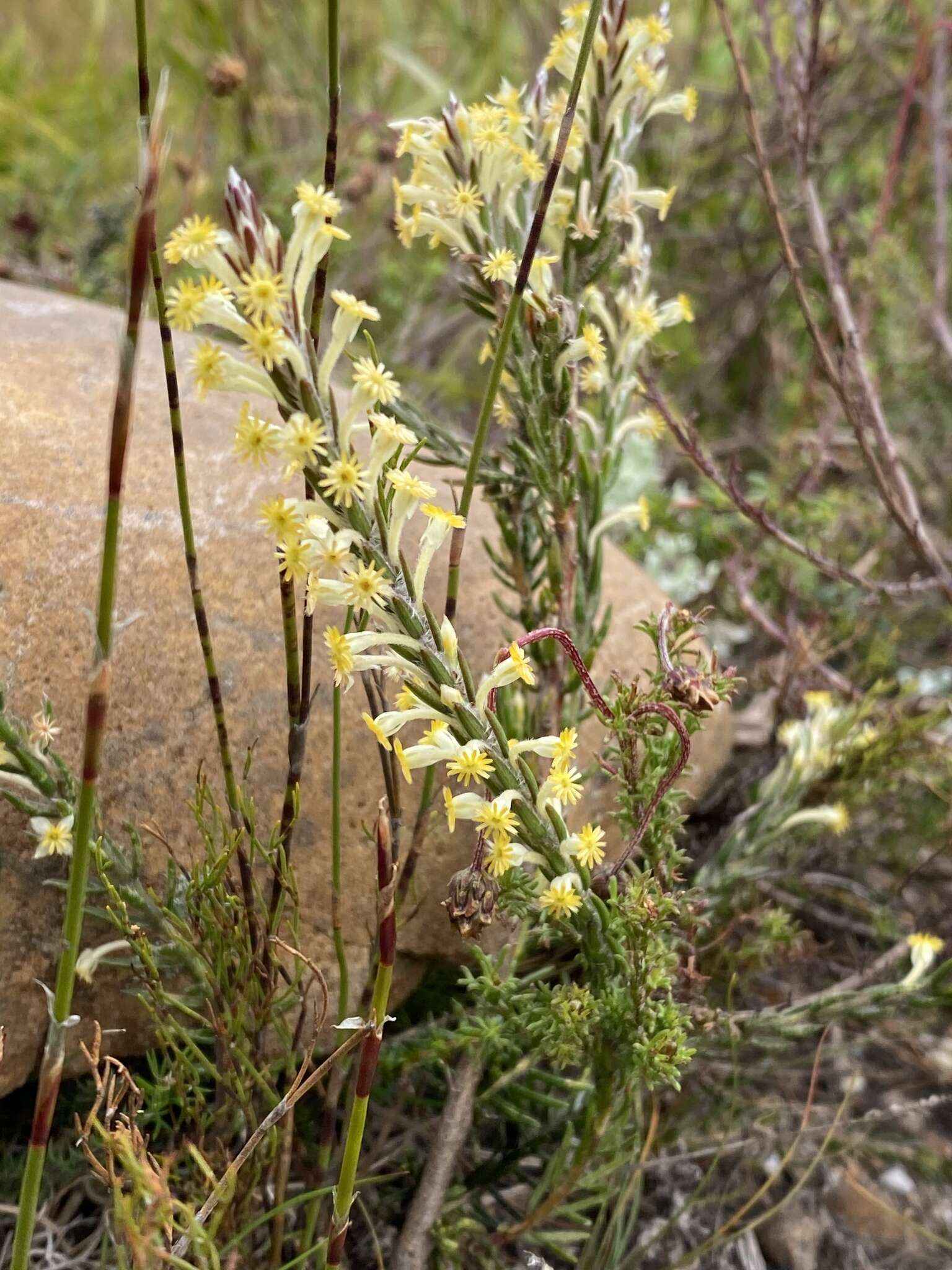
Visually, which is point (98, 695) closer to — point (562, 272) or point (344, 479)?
point (344, 479)

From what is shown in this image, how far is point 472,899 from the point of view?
40.3 inches

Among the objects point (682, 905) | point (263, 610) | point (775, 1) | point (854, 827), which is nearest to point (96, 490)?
point (263, 610)

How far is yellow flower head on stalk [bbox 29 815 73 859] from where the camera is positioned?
3.79 feet

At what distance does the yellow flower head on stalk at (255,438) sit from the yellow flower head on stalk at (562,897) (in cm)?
49

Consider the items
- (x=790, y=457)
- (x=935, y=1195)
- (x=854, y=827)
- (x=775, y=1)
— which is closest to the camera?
(x=935, y=1195)

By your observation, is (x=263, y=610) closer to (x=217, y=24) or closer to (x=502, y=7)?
(x=217, y=24)

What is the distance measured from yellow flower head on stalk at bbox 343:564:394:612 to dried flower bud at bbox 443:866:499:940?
10.8 inches

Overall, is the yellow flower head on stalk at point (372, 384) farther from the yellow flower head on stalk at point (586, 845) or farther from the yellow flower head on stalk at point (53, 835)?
the yellow flower head on stalk at point (53, 835)

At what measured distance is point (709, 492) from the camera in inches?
87.0

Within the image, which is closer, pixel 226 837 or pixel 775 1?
pixel 226 837

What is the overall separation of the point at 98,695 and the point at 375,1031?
0.36 metres

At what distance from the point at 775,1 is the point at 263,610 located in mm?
3164

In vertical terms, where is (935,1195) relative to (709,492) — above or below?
below

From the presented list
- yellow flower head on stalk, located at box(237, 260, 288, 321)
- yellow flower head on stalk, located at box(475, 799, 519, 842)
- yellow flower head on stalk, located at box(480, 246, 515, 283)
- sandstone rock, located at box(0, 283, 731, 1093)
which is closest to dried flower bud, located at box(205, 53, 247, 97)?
sandstone rock, located at box(0, 283, 731, 1093)
